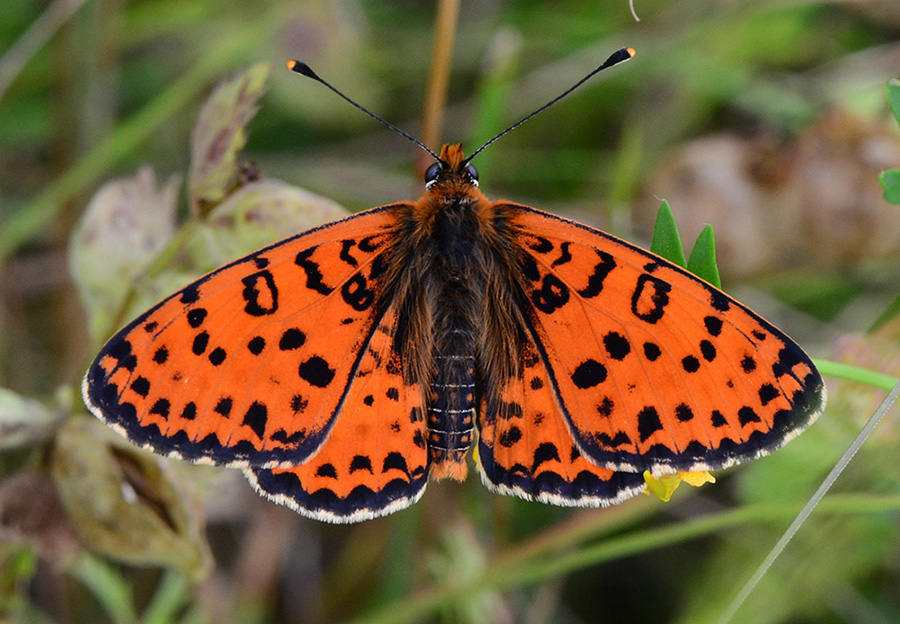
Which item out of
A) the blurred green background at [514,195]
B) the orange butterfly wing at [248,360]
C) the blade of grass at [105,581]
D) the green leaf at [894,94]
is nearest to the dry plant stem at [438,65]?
the blurred green background at [514,195]

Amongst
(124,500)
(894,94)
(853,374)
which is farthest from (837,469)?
(124,500)

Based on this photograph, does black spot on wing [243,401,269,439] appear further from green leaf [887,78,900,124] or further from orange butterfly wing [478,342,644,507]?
green leaf [887,78,900,124]

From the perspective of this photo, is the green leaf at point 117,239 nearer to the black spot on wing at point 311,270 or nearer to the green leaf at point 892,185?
the black spot on wing at point 311,270

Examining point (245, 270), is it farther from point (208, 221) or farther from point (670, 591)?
point (670, 591)

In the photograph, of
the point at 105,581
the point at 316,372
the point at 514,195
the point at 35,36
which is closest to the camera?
the point at 316,372

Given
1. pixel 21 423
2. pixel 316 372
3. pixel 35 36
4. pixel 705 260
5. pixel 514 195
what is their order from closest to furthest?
pixel 705 260, pixel 316 372, pixel 21 423, pixel 35 36, pixel 514 195

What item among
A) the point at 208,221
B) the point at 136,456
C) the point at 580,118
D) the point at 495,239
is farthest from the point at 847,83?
the point at 136,456

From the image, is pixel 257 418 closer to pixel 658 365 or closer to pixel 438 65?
pixel 658 365
